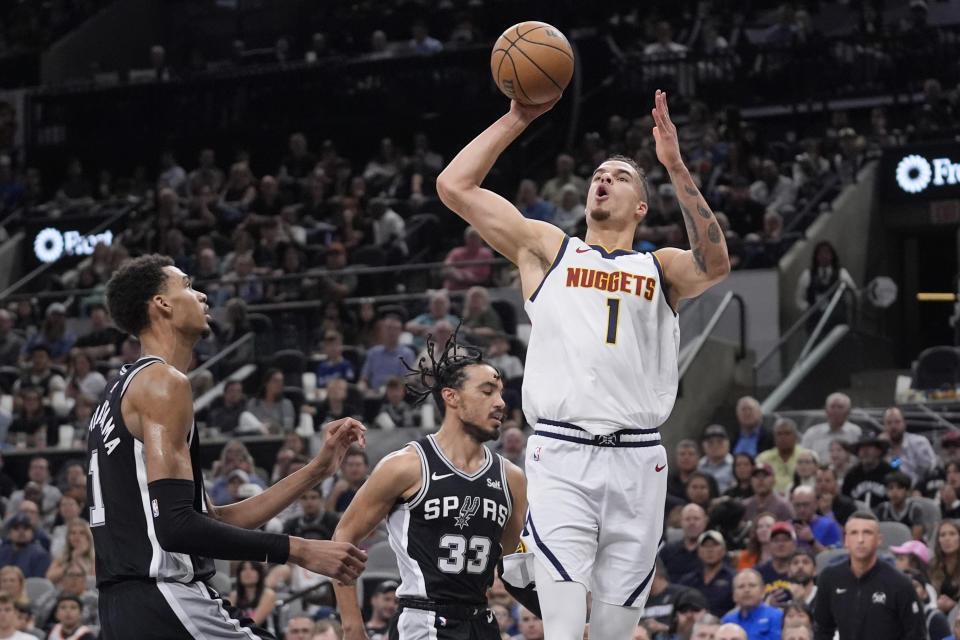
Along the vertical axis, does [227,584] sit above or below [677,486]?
below

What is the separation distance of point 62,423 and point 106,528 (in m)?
12.1

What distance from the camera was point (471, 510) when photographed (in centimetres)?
683

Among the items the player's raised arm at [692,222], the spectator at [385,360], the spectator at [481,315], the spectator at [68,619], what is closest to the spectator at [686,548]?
the spectator at [481,315]

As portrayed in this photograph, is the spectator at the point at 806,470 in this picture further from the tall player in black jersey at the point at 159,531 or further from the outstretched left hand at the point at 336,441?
the tall player in black jersey at the point at 159,531

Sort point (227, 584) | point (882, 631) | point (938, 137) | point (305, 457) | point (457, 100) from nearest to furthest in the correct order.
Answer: point (882, 631)
point (227, 584)
point (305, 457)
point (938, 137)
point (457, 100)

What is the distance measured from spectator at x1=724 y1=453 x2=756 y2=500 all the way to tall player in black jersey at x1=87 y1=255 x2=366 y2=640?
786cm

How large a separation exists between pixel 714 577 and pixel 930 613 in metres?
1.71

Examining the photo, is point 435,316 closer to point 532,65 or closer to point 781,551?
point 781,551

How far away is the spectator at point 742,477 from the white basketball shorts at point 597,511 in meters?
6.90

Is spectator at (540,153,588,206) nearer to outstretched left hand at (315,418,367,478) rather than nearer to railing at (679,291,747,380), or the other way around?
railing at (679,291,747,380)

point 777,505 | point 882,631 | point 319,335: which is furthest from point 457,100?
point 882,631

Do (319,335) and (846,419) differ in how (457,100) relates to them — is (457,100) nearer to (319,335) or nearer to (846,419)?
(319,335)

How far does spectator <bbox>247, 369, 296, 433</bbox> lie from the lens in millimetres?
16172

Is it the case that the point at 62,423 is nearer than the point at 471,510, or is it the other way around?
the point at 471,510
